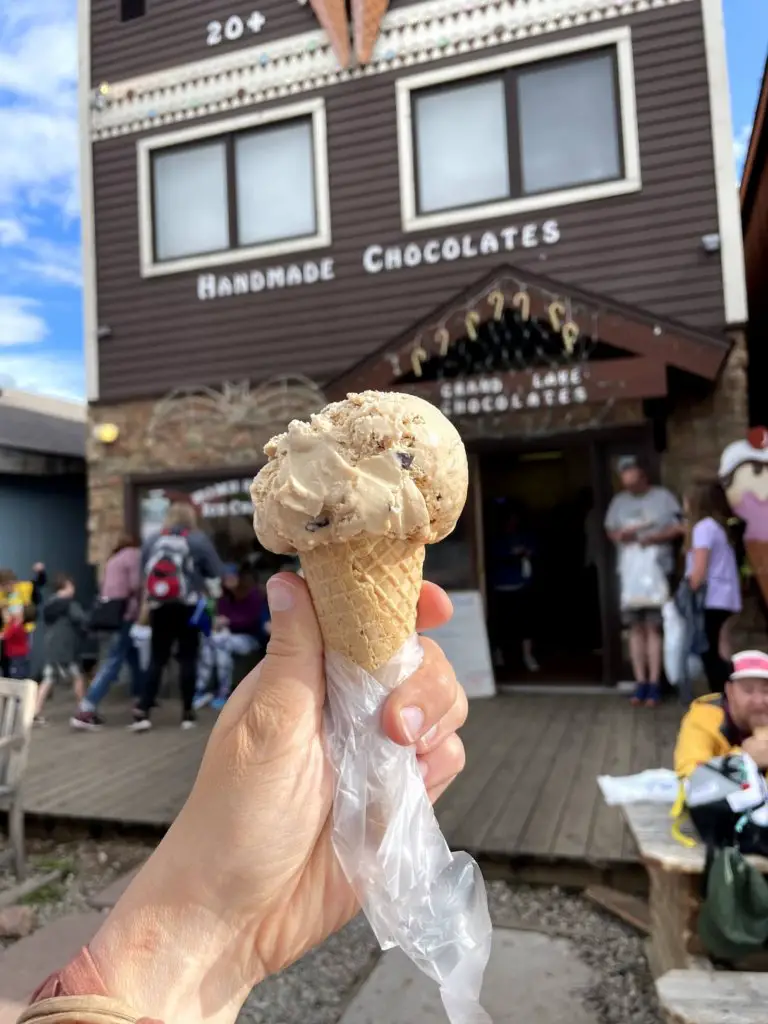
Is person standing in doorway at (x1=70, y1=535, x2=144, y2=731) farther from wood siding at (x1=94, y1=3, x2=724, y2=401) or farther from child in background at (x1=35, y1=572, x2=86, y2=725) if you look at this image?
wood siding at (x1=94, y1=3, x2=724, y2=401)

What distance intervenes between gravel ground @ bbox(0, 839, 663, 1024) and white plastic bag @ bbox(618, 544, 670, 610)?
3.36 meters

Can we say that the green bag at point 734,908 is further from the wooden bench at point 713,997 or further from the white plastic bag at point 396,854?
the white plastic bag at point 396,854

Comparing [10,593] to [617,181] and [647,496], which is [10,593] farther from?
[617,181]

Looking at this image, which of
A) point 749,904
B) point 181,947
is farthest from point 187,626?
point 181,947

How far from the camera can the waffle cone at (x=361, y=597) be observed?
158 centimetres

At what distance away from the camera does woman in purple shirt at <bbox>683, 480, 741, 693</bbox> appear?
5805mm

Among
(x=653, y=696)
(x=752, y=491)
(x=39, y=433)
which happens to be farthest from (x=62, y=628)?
(x=752, y=491)

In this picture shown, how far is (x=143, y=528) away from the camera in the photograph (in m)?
9.22

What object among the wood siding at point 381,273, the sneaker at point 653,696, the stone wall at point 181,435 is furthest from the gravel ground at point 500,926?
the stone wall at point 181,435

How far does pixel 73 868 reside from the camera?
175 inches

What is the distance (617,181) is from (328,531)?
7.33 m

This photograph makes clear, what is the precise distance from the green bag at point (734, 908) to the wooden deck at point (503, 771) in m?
1.12

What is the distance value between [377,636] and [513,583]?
7.27 metres

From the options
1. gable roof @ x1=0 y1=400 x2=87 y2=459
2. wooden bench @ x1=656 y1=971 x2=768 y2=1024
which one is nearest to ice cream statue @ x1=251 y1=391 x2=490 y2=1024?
wooden bench @ x1=656 y1=971 x2=768 y2=1024
